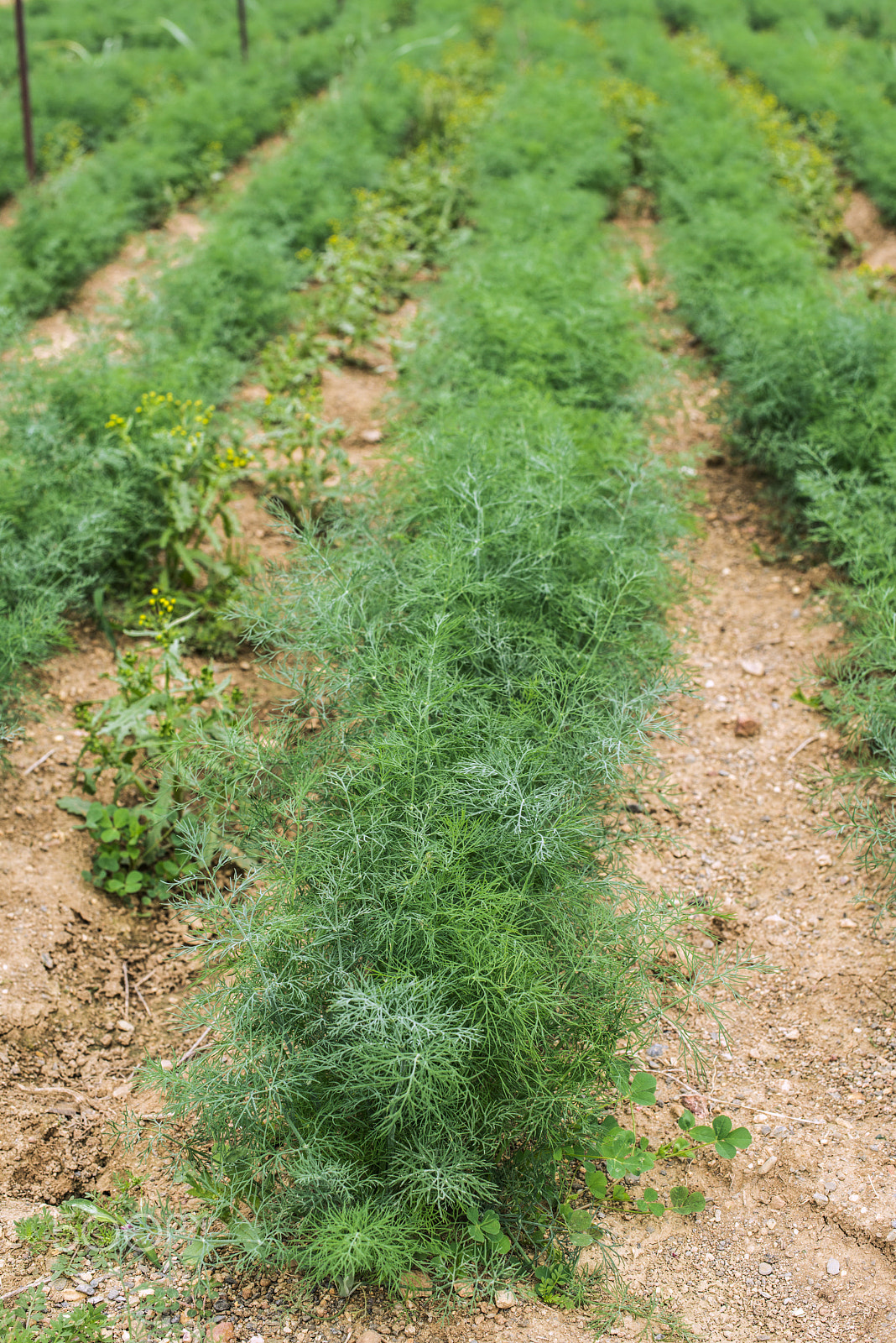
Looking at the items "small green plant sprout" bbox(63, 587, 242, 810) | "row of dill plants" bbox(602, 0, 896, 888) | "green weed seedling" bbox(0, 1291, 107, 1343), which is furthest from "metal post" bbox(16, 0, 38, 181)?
"green weed seedling" bbox(0, 1291, 107, 1343)

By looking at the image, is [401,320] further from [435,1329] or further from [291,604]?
[435,1329]

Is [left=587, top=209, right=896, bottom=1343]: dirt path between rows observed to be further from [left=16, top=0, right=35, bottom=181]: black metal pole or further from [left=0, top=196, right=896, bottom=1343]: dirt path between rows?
[left=16, top=0, right=35, bottom=181]: black metal pole

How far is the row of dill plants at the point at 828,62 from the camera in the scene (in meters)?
7.47

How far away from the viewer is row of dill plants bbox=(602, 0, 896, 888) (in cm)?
313

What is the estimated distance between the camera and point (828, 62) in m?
9.73

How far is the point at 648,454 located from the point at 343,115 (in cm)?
519

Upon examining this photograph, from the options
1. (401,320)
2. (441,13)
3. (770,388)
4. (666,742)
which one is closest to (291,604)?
(666,742)

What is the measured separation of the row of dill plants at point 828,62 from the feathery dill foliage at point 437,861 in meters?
5.52

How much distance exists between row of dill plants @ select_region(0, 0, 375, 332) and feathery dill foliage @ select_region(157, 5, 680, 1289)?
97.5 inches

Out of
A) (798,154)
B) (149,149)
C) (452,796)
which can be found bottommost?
(452,796)

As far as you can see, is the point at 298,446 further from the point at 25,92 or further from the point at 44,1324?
the point at 25,92

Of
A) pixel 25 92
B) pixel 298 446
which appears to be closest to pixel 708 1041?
pixel 298 446

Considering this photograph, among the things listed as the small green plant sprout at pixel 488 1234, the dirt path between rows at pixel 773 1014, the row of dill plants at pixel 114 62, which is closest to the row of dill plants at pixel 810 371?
the dirt path between rows at pixel 773 1014

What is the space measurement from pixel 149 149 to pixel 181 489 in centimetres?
495
